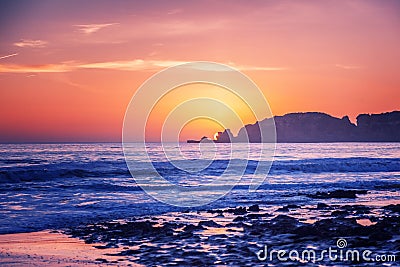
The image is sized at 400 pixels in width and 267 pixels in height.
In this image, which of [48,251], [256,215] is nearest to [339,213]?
[256,215]

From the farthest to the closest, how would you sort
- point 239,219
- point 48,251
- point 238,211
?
1. point 238,211
2. point 239,219
3. point 48,251

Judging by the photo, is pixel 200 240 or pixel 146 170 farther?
pixel 146 170

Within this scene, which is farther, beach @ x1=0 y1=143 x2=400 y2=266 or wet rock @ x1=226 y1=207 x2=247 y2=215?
wet rock @ x1=226 y1=207 x2=247 y2=215

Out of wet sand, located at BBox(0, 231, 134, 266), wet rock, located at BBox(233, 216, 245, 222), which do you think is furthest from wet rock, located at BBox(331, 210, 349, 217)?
wet sand, located at BBox(0, 231, 134, 266)

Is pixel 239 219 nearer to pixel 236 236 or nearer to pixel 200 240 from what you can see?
pixel 236 236

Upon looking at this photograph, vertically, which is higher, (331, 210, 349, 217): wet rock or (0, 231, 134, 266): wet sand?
(0, 231, 134, 266): wet sand

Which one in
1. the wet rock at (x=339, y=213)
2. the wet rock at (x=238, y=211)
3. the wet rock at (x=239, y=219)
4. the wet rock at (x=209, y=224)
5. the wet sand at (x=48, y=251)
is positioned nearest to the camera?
the wet sand at (x=48, y=251)

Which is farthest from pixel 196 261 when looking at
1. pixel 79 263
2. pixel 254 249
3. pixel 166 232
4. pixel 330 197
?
pixel 330 197

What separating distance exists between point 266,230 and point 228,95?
16.4 metres

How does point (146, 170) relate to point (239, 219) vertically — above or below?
below

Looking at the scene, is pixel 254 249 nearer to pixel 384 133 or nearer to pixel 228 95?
pixel 228 95

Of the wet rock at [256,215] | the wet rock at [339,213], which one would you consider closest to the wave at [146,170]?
the wet rock at [256,215]

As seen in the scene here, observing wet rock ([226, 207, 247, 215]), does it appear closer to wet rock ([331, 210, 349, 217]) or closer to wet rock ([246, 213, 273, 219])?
wet rock ([246, 213, 273, 219])

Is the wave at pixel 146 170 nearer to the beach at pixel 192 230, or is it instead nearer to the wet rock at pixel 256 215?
the beach at pixel 192 230
